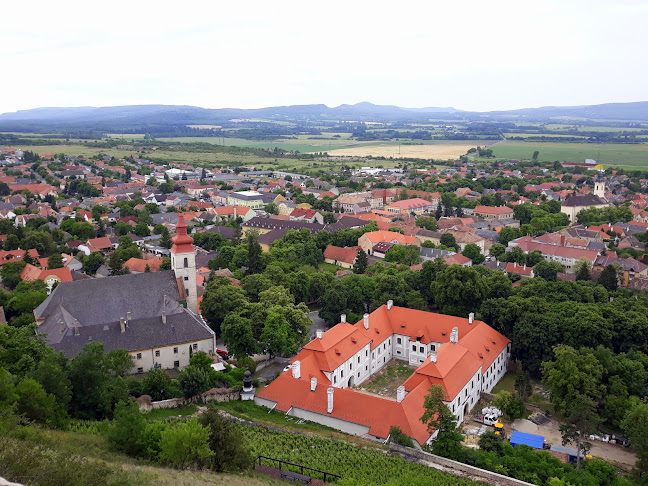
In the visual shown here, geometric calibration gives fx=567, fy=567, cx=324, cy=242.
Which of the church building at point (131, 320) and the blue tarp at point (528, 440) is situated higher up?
the church building at point (131, 320)

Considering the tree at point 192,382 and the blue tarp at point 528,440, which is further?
the tree at point 192,382

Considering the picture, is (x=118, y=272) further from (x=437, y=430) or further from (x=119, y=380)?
(x=437, y=430)

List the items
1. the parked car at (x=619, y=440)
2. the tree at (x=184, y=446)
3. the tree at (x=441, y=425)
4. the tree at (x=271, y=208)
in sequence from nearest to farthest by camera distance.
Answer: the tree at (x=184, y=446)
the tree at (x=441, y=425)
the parked car at (x=619, y=440)
the tree at (x=271, y=208)

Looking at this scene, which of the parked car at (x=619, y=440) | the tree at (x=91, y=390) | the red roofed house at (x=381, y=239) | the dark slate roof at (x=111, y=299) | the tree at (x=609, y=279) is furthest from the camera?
the red roofed house at (x=381, y=239)

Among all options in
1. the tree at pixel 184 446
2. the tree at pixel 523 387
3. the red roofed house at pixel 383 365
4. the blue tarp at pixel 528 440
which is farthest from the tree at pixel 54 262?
the blue tarp at pixel 528 440

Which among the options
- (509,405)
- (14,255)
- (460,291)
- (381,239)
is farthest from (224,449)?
(381,239)

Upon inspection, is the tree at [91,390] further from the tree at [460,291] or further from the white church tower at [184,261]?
the tree at [460,291]

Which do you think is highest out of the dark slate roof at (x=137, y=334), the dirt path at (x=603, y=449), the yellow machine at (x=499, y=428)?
the dark slate roof at (x=137, y=334)

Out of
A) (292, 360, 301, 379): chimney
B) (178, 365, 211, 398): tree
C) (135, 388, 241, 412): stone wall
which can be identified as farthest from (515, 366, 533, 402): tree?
(178, 365, 211, 398): tree

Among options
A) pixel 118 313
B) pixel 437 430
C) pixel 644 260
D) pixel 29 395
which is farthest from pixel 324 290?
pixel 644 260
